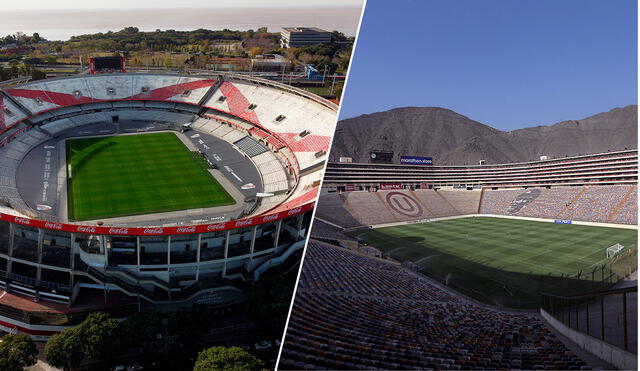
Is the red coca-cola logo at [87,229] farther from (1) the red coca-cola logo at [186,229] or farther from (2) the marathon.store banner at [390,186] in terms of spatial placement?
(2) the marathon.store banner at [390,186]

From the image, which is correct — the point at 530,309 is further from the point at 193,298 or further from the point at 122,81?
the point at 122,81

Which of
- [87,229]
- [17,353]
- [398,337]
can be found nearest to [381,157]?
[87,229]

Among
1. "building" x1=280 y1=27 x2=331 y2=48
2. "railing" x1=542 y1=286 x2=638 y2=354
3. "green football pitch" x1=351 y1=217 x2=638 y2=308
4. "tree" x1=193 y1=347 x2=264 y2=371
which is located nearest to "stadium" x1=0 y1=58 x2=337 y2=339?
"tree" x1=193 y1=347 x2=264 y2=371

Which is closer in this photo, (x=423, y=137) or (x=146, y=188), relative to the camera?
(x=146, y=188)

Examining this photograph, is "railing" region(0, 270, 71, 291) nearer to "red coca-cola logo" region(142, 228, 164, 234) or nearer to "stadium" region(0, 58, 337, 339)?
"stadium" region(0, 58, 337, 339)

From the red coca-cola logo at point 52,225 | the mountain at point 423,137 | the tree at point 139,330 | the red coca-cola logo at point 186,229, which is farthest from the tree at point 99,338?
the mountain at point 423,137

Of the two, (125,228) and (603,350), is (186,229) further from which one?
(603,350)
